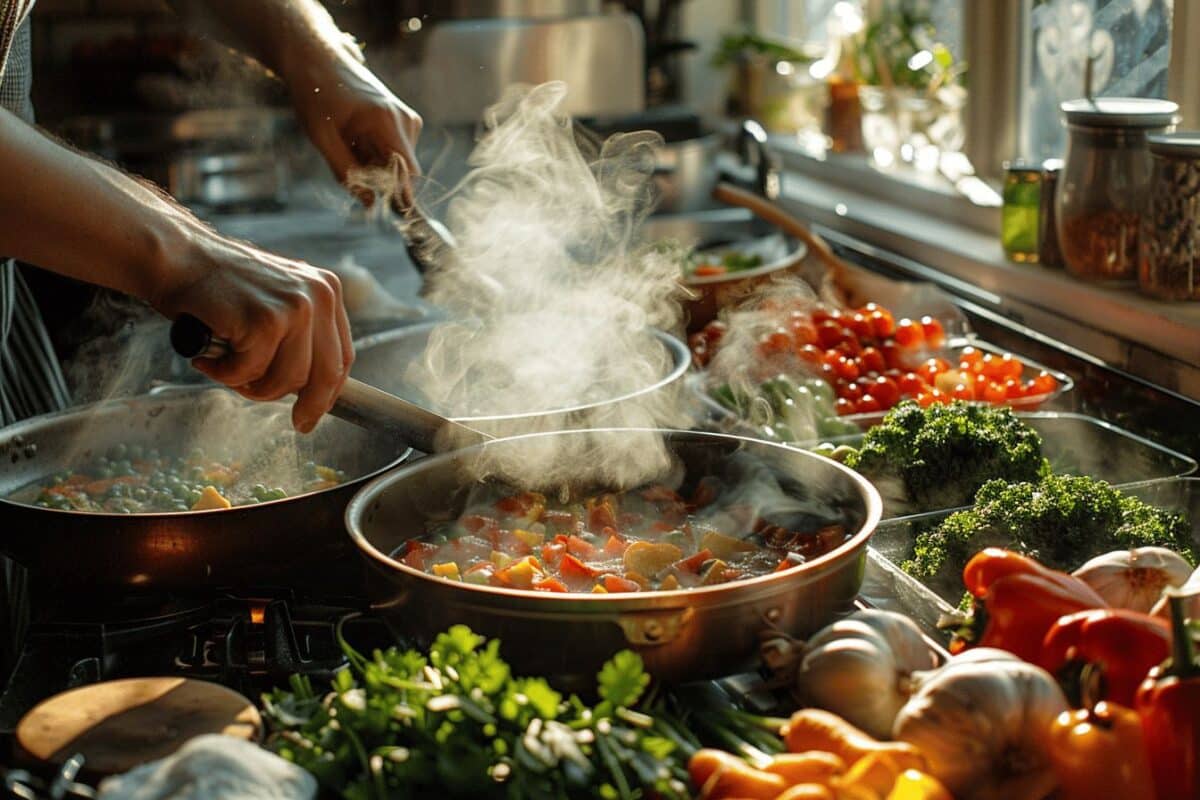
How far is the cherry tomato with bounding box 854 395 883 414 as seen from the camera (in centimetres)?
235

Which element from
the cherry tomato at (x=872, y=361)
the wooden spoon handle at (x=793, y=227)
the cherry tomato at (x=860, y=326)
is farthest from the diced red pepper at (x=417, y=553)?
the wooden spoon handle at (x=793, y=227)

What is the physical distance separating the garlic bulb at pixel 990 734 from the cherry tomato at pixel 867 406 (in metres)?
1.22

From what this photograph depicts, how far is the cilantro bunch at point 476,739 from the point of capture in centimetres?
110

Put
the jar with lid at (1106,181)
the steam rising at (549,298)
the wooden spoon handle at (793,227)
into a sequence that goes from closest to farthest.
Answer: the steam rising at (549,298)
the jar with lid at (1106,181)
the wooden spoon handle at (793,227)

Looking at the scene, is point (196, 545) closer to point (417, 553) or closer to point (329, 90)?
point (417, 553)

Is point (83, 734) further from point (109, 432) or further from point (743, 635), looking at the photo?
point (109, 432)

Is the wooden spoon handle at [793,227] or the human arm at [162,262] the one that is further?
the wooden spoon handle at [793,227]

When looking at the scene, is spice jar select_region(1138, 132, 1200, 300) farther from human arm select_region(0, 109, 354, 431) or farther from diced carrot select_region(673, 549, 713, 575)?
human arm select_region(0, 109, 354, 431)

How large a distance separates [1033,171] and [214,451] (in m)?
1.68

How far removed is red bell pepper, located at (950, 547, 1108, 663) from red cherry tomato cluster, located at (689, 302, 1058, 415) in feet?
2.98

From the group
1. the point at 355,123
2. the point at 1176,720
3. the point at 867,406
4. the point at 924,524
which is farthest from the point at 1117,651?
the point at 355,123

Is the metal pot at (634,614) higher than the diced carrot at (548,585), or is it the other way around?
the metal pot at (634,614)

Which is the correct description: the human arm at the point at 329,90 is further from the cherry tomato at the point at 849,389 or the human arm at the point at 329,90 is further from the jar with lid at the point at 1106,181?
the jar with lid at the point at 1106,181

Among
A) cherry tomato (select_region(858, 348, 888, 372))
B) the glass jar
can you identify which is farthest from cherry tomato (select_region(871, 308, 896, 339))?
the glass jar
